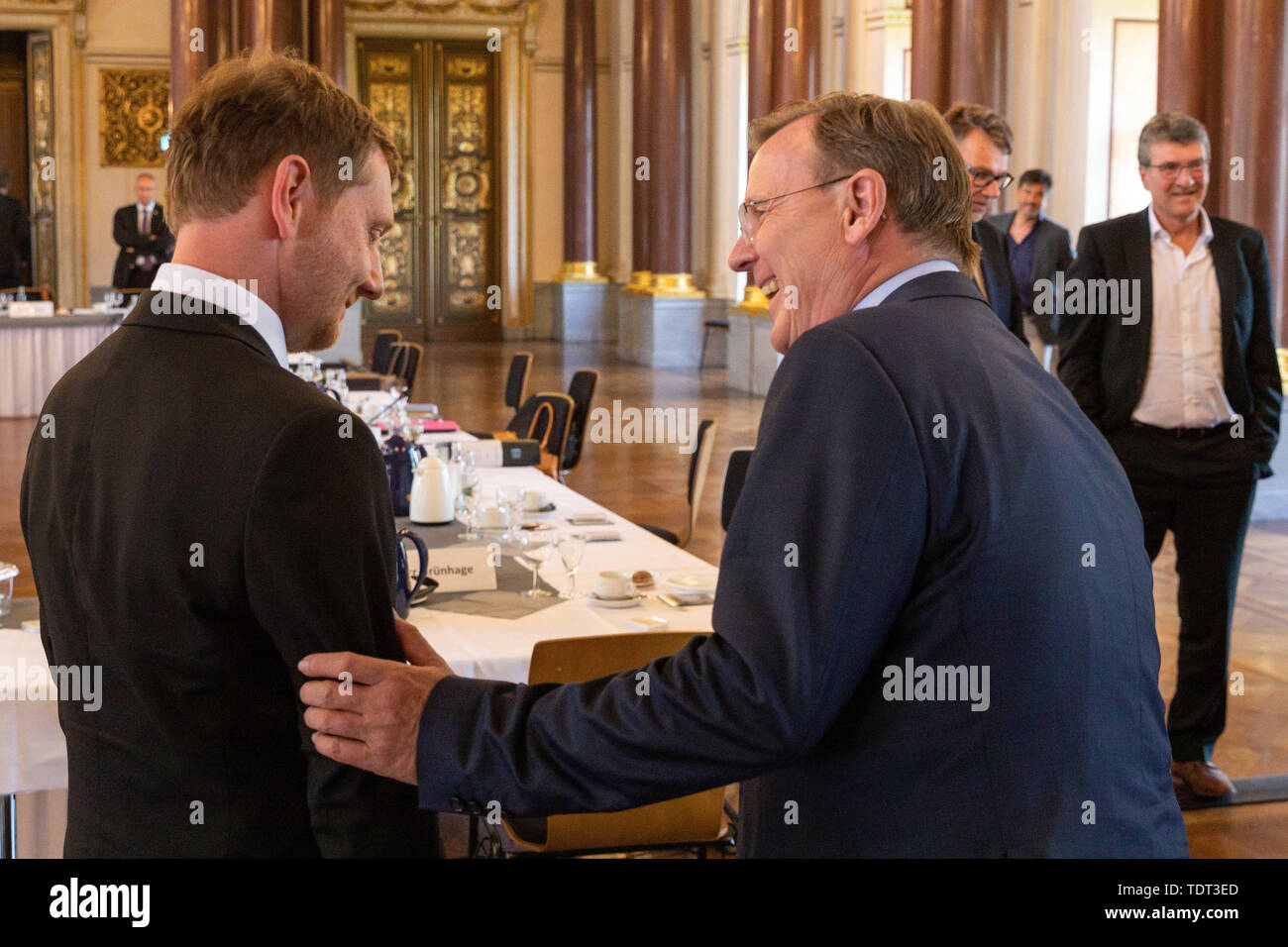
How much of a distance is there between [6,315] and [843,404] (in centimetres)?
1077

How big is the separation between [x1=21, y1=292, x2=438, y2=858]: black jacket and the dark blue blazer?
147 mm

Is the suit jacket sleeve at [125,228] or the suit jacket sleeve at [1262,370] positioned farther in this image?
the suit jacket sleeve at [125,228]

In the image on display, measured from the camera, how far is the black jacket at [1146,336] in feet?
13.4

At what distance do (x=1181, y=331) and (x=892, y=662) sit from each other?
10.4ft

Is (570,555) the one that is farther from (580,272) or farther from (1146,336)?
(580,272)

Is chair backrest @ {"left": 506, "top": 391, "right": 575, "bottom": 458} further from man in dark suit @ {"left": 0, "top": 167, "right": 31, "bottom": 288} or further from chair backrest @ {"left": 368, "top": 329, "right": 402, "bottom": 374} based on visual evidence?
man in dark suit @ {"left": 0, "top": 167, "right": 31, "bottom": 288}

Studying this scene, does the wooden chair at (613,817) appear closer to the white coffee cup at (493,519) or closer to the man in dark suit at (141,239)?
the white coffee cup at (493,519)

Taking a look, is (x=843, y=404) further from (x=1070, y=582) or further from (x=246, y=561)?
(x=246, y=561)

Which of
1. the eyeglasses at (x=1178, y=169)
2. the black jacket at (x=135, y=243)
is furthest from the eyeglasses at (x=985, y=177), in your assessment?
the black jacket at (x=135, y=243)

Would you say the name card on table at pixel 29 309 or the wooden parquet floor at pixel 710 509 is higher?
the name card on table at pixel 29 309

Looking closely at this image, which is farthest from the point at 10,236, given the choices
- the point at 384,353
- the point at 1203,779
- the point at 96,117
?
the point at 1203,779

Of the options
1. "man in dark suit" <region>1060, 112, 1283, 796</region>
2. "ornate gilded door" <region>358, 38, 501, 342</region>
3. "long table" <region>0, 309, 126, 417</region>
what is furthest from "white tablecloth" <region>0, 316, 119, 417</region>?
"man in dark suit" <region>1060, 112, 1283, 796</region>

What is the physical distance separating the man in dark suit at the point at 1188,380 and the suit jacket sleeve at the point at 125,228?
1126 cm

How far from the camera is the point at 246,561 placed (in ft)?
4.31
